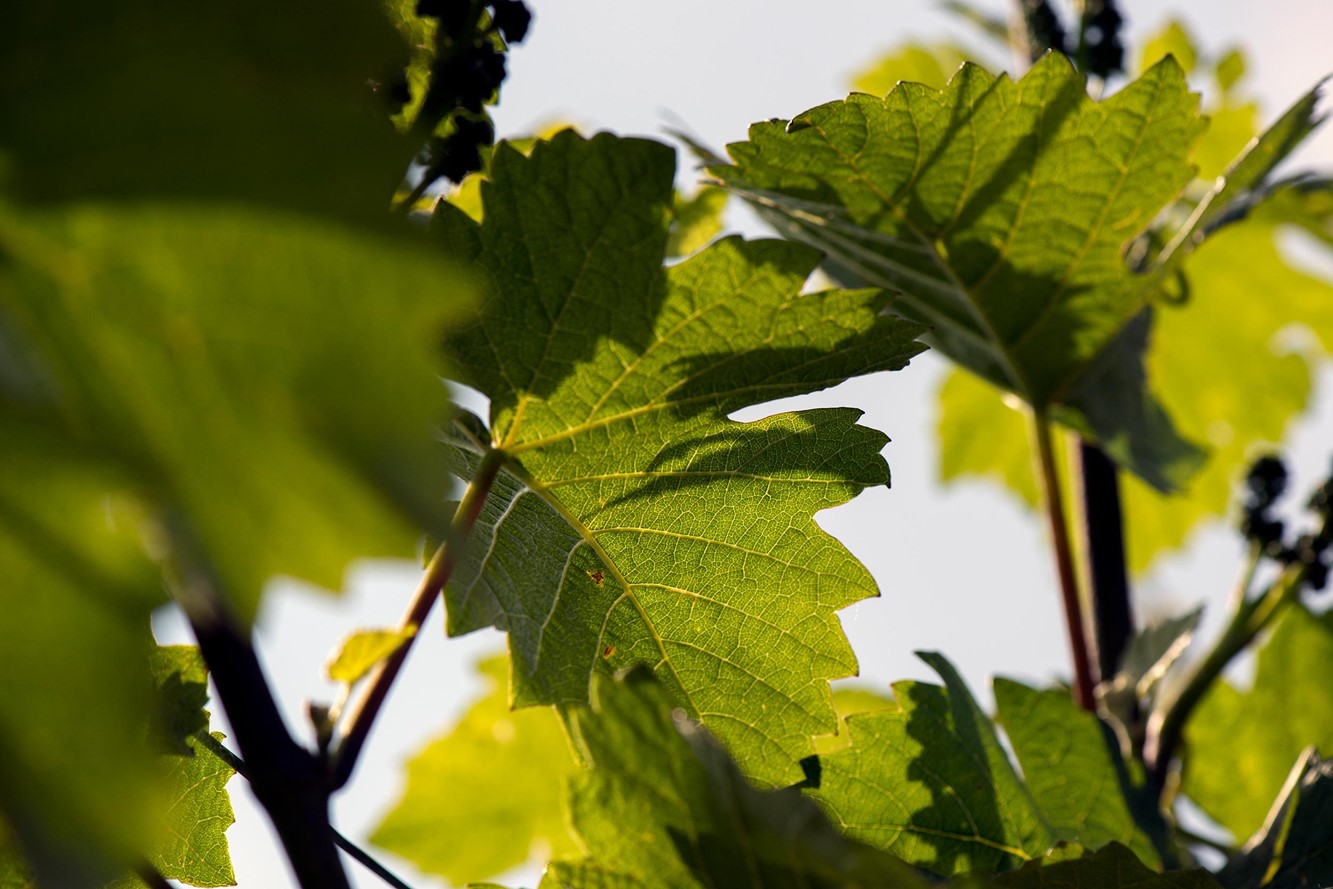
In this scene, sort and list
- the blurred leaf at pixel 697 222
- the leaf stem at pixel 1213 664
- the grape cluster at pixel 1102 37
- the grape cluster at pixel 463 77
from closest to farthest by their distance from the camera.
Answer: the grape cluster at pixel 463 77
the blurred leaf at pixel 697 222
the leaf stem at pixel 1213 664
the grape cluster at pixel 1102 37

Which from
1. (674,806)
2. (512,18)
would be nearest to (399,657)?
(674,806)

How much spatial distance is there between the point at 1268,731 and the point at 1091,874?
999 millimetres

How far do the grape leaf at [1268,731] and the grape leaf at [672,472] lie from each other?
966 mm

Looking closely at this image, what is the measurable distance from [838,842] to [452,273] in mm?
394

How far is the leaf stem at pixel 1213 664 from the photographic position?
53.9 inches

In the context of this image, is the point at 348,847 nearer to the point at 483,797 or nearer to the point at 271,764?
the point at 271,764

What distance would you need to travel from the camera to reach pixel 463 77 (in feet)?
2.62

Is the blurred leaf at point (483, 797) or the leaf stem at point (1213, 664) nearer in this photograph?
the leaf stem at point (1213, 664)

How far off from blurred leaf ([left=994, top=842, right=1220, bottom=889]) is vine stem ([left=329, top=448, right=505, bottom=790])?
0.42 metres

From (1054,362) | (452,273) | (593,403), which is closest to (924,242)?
(1054,362)

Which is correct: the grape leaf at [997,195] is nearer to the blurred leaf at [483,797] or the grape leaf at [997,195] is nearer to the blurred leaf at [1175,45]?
the blurred leaf at [483,797]

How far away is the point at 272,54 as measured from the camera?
41 cm

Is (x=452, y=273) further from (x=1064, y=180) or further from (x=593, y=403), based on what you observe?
(x=1064, y=180)

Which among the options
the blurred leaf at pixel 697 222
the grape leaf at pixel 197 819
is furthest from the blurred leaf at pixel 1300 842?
the grape leaf at pixel 197 819
